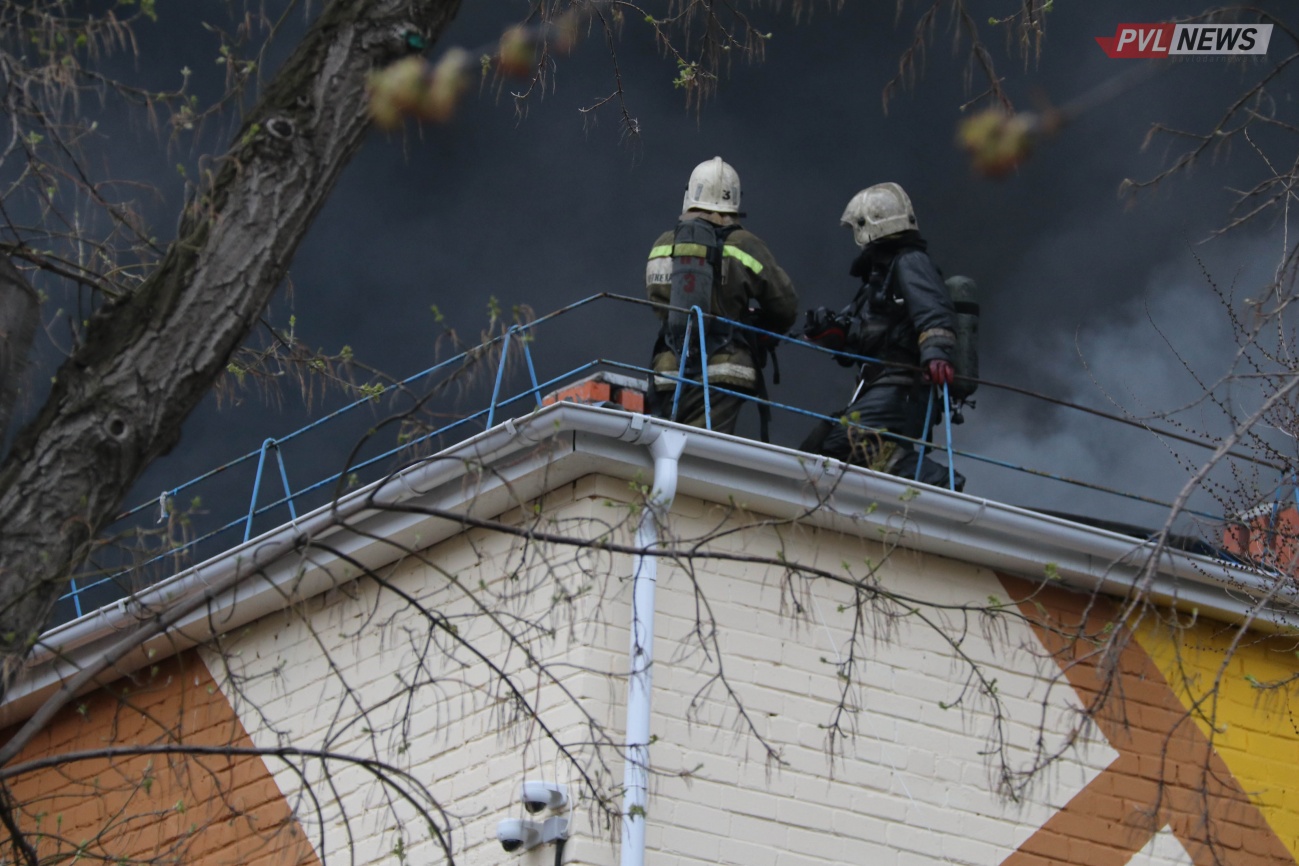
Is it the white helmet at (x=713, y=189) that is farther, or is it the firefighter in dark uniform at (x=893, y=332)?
the white helmet at (x=713, y=189)

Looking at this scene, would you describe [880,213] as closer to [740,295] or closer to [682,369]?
[740,295]

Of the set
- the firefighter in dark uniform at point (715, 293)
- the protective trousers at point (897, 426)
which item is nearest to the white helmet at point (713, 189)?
the firefighter in dark uniform at point (715, 293)

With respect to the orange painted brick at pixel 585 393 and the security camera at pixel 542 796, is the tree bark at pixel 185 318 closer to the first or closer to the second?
the security camera at pixel 542 796

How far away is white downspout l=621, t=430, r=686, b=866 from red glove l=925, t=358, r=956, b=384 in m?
1.66

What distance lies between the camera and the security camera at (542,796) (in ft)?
22.1

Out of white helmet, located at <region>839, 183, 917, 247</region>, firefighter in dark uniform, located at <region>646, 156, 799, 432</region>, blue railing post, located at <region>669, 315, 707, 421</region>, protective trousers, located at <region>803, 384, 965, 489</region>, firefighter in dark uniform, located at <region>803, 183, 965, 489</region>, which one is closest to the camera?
blue railing post, located at <region>669, 315, 707, 421</region>

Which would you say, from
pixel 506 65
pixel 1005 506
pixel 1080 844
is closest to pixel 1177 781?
pixel 1080 844

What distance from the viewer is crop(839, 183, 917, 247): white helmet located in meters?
9.27

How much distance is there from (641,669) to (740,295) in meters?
2.94

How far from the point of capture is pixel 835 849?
728cm

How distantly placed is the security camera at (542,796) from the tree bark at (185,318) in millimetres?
2610

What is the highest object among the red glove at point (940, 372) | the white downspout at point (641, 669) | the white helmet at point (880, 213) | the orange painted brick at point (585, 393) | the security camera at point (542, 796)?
the white helmet at point (880, 213)

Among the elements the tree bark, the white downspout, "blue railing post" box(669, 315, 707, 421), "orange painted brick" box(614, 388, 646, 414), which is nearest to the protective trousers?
"blue railing post" box(669, 315, 707, 421)

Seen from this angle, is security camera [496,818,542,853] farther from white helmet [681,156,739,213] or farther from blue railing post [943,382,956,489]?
white helmet [681,156,739,213]
